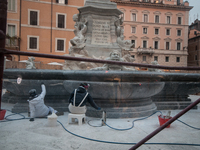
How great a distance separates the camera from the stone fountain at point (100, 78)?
13.1 feet

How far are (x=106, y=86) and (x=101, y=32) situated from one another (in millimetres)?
3155

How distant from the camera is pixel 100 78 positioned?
156 inches

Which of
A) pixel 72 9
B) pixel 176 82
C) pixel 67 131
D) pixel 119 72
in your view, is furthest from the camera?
pixel 72 9

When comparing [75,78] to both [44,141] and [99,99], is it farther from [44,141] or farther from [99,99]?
[44,141]

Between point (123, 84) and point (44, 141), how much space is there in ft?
6.79

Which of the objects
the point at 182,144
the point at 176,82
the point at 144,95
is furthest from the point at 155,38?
the point at 182,144

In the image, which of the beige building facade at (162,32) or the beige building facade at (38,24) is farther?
the beige building facade at (162,32)

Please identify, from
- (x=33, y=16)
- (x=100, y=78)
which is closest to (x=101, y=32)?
(x=100, y=78)

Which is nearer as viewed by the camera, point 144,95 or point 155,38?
point 144,95

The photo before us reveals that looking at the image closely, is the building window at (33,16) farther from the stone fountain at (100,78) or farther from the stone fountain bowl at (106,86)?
the stone fountain bowl at (106,86)

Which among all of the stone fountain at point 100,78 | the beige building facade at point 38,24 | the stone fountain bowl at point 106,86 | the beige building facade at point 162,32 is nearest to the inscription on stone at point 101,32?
the stone fountain at point 100,78

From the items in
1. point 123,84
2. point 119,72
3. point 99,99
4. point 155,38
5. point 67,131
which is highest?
point 155,38

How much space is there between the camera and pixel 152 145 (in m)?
2.48

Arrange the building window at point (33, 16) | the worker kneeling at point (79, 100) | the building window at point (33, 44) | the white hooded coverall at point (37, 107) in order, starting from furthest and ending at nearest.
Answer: the building window at point (33, 16), the building window at point (33, 44), the white hooded coverall at point (37, 107), the worker kneeling at point (79, 100)
